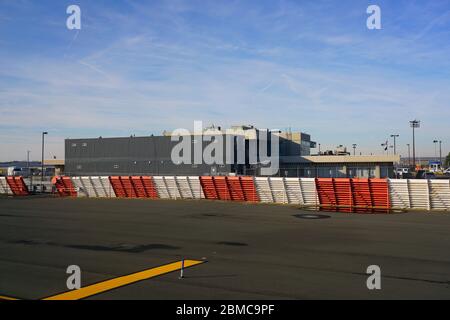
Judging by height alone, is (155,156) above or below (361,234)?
above

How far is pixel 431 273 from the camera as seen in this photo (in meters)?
9.65

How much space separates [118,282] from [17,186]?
36.7 meters

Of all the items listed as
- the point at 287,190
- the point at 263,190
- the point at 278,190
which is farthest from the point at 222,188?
the point at 287,190

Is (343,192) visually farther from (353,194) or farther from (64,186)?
(64,186)

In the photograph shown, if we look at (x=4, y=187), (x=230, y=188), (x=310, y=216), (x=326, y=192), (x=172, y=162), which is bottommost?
(x=310, y=216)

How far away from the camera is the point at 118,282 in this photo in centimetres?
874

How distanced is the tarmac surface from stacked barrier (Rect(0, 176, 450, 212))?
13.5 feet

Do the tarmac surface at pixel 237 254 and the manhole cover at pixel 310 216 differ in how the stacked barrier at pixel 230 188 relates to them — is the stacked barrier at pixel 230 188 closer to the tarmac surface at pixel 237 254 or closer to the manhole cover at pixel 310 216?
the manhole cover at pixel 310 216

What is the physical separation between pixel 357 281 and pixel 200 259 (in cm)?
404

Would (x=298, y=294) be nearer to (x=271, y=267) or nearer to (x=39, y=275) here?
(x=271, y=267)

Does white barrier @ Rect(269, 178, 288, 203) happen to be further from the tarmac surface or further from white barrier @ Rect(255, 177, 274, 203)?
the tarmac surface

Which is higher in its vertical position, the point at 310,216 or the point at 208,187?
the point at 208,187

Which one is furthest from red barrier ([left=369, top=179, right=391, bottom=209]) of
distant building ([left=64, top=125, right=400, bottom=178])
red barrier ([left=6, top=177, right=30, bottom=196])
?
red barrier ([left=6, top=177, right=30, bottom=196])

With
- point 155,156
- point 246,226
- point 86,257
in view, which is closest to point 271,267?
point 86,257
